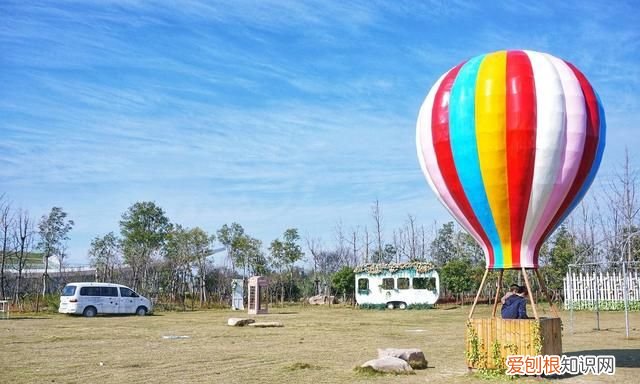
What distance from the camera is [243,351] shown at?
1423 cm

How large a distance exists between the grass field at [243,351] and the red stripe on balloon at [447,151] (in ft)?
8.50

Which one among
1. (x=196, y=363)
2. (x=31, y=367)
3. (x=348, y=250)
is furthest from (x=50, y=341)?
(x=348, y=250)

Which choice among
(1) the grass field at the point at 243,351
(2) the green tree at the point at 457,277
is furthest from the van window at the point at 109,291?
(2) the green tree at the point at 457,277

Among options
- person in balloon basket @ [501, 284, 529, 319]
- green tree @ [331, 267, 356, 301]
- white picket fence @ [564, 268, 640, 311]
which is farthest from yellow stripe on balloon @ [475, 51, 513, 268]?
green tree @ [331, 267, 356, 301]

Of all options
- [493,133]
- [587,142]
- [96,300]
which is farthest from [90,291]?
[587,142]

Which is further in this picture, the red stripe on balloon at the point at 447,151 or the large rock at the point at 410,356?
the large rock at the point at 410,356

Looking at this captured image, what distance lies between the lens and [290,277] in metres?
46.7

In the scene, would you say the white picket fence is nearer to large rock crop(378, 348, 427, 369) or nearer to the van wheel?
large rock crop(378, 348, 427, 369)

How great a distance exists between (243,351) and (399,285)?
23.1m

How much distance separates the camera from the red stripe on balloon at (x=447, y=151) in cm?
1080

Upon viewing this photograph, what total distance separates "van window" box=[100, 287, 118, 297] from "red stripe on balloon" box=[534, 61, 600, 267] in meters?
22.7

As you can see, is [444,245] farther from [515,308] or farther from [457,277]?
[515,308]

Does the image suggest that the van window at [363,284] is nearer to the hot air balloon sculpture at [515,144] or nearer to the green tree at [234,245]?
the green tree at [234,245]

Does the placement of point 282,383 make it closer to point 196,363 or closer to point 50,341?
point 196,363
